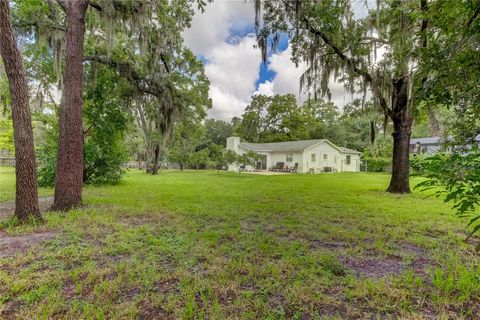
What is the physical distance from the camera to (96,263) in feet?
8.91

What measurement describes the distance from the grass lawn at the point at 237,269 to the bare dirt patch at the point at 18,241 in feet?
0.11

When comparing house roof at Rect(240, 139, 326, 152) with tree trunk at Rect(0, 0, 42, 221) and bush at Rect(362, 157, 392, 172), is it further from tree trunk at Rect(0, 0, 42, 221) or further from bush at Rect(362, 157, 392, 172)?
tree trunk at Rect(0, 0, 42, 221)

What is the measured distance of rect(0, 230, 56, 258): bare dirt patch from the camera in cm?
299

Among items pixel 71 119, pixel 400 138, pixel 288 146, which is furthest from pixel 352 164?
pixel 71 119

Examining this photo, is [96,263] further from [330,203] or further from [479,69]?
[330,203]

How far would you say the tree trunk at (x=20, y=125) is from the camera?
3703 mm

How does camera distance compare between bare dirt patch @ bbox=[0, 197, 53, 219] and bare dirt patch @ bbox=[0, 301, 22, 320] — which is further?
bare dirt patch @ bbox=[0, 197, 53, 219]

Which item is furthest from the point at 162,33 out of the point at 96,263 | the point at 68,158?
the point at 96,263

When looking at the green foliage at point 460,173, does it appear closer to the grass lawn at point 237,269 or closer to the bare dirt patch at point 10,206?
the grass lawn at point 237,269

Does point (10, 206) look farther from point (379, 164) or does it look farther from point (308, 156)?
point (379, 164)

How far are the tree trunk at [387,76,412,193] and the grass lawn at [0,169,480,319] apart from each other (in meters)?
3.81

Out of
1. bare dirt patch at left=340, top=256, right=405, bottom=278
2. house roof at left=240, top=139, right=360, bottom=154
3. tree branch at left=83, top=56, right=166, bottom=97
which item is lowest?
bare dirt patch at left=340, top=256, right=405, bottom=278

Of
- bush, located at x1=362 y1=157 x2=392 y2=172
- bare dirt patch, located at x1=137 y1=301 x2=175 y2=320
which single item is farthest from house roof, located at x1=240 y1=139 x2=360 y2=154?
bare dirt patch, located at x1=137 y1=301 x2=175 y2=320

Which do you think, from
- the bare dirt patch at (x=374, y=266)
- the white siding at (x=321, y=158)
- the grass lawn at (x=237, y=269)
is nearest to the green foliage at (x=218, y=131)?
the white siding at (x=321, y=158)
